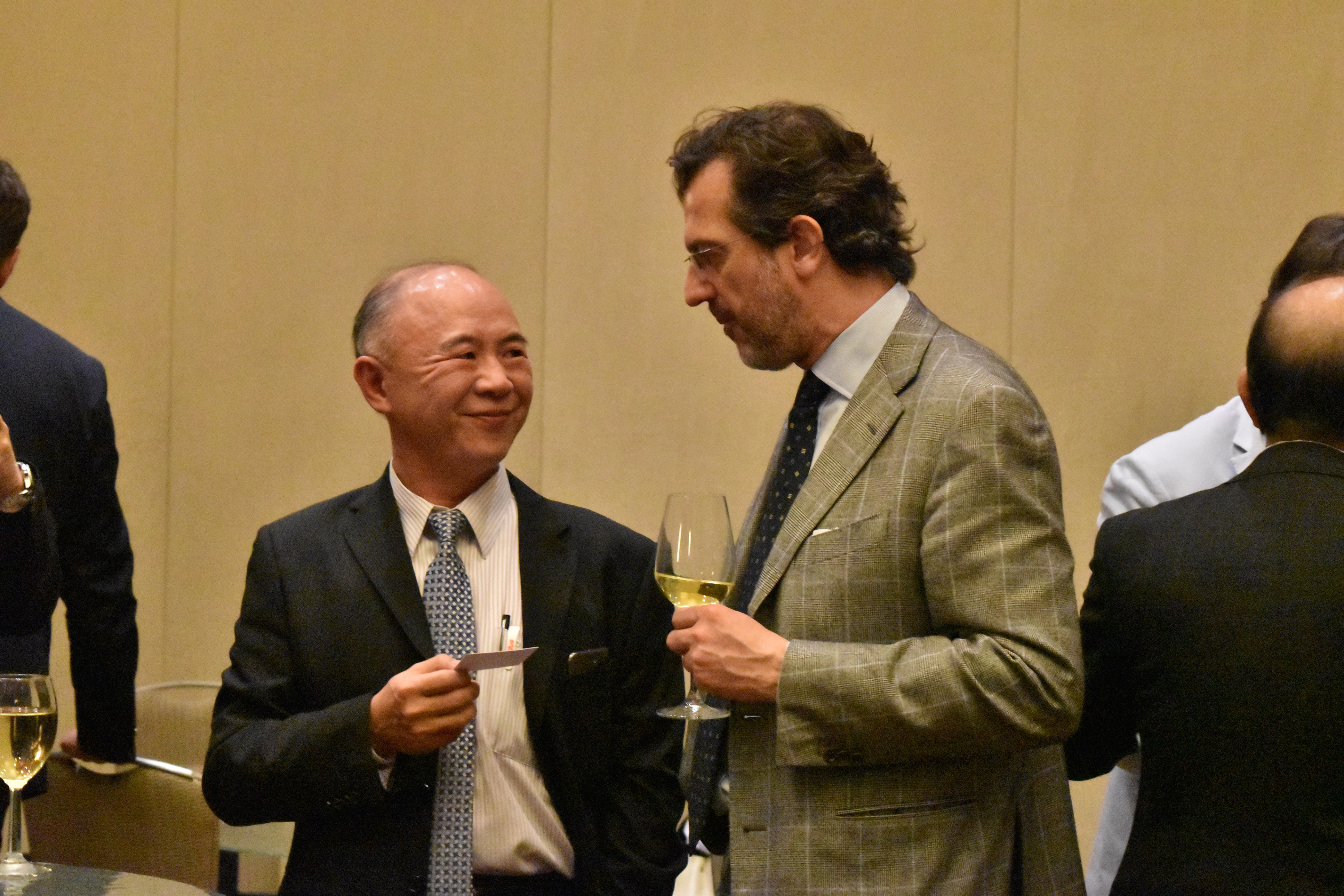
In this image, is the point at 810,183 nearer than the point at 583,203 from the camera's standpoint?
Yes

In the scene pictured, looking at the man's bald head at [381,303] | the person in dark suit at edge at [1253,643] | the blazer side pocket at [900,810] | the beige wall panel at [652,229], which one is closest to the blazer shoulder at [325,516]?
the man's bald head at [381,303]

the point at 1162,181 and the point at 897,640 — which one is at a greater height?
the point at 1162,181

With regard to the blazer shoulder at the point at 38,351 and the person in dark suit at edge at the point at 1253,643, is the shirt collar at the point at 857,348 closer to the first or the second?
the person in dark suit at edge at the point at 1253,643

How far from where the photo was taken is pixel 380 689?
7.09 feet

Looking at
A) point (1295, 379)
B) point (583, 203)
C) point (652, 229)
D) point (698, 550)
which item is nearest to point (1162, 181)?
point (652, 229)

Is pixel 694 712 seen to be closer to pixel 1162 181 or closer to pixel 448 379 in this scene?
pixel 448 379

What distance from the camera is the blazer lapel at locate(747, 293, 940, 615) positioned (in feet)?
6.34

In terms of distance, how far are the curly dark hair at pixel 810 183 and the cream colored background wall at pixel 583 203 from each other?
2.12 m

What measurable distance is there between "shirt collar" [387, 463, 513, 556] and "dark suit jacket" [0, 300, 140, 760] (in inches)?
30.6

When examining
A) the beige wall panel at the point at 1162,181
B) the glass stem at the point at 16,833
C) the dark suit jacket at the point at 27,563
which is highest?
the beige wall panel at the point at 1162,181

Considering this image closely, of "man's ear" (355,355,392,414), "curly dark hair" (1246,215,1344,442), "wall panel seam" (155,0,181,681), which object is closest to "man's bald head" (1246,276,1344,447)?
"curly dark hair" (1246,215,1344,442)

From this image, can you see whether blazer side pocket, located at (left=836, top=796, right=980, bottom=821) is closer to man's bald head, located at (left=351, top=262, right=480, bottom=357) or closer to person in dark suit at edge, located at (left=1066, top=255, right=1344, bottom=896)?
person in dark suit at edge, located at (left=1066, top=255, right=1344, bottom=896)

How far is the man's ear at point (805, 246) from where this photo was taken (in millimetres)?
2090

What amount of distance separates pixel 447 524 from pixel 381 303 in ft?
1.30
